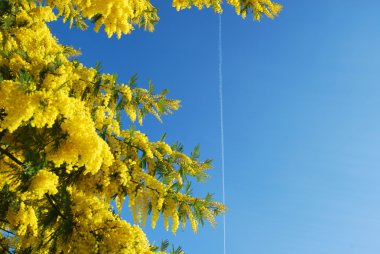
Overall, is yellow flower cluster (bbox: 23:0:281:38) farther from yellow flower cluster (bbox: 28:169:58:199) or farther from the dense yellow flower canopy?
yellow flower cluster (bbox: 28:169:58:199)

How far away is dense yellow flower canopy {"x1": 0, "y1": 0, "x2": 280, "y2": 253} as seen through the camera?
5148mm

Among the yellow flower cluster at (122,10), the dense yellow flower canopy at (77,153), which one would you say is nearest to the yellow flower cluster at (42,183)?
the dense yellow flower canopy at (77,153)

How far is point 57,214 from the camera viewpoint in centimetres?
611

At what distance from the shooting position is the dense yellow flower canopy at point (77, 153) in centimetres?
515

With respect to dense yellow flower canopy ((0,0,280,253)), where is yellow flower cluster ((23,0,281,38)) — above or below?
above

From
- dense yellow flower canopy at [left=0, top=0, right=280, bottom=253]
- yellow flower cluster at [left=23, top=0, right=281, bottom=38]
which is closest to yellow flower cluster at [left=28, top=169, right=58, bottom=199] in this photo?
dense yellow flower canopy at [left=0, top=0, right=280, bottom=253]

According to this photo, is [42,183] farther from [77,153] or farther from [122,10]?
[122,10]

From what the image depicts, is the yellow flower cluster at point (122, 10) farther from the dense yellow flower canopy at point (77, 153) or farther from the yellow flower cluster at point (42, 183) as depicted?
the yellow flower cluster at point (42, 183)

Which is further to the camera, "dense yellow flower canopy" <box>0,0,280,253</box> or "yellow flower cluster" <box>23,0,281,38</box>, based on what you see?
"yellow flower cluster" <box>23,0,281,38</box>

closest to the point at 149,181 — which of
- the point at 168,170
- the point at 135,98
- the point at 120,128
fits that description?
the point at 168,170

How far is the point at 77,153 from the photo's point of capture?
17.0 feet

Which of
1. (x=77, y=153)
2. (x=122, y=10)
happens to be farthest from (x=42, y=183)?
(x=122, y=10)

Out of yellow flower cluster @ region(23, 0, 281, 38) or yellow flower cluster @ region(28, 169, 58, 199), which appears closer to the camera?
yellow flower cluster @ region(28, 169, 58, 199)

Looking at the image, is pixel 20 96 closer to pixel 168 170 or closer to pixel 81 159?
pixel 81 159
